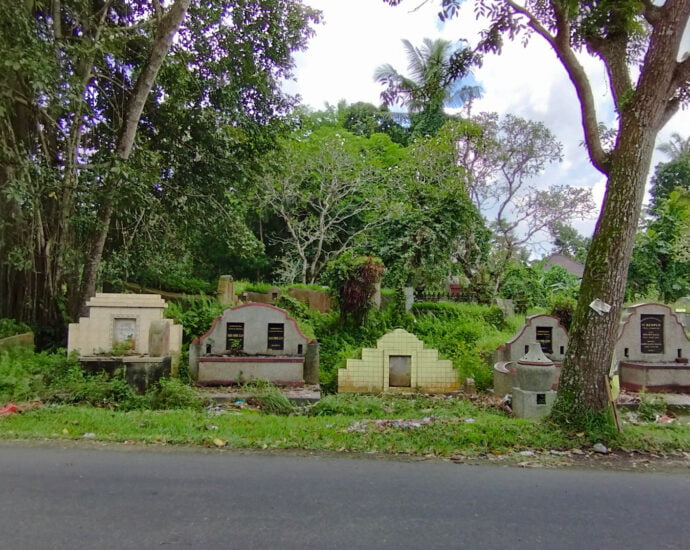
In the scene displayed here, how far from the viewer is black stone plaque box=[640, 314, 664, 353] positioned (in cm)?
1052

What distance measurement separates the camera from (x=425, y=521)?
3.69 metres

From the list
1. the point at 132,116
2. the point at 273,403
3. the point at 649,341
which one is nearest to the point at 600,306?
the point at 273,403

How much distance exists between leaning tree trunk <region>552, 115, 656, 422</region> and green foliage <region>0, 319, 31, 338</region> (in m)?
10.8

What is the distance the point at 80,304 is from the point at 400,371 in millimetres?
7203

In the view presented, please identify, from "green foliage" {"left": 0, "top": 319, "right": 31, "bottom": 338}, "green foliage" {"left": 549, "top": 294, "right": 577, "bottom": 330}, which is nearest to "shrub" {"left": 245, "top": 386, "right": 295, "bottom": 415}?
"green foliage" {"left": 0, "top": 319, "right": 31, "bottom": 338}

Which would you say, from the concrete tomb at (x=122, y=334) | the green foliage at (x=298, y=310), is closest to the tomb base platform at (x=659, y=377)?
the green foliage at (x=298, y=310)

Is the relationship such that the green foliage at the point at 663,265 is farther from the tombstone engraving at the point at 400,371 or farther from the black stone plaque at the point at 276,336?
the black stone plaque at the point at 276,336

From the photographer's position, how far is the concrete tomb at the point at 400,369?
402 inches

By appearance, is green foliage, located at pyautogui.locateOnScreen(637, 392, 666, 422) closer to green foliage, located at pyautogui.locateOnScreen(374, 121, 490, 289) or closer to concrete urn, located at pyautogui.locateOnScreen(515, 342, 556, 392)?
concrete urn, located at pyautogui.locateOnScreen(515, 342, 556, 392)

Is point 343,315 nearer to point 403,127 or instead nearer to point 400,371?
point 400,371

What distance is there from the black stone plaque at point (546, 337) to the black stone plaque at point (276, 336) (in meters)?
5.51

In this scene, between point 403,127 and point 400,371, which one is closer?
point 400,371

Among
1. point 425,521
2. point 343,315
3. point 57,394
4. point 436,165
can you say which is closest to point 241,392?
point 57,394

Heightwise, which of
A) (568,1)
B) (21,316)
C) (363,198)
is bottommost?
(21,316)
